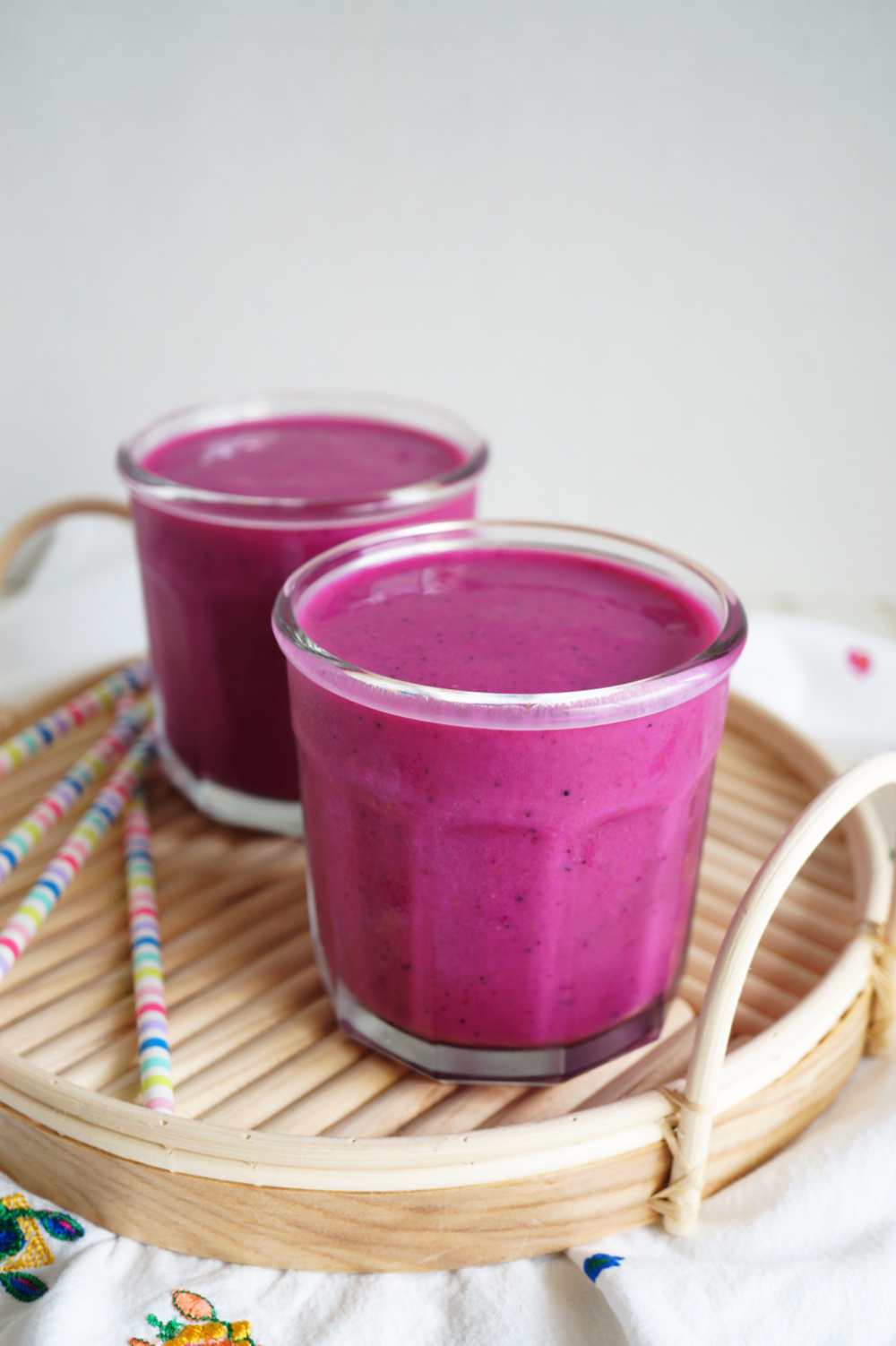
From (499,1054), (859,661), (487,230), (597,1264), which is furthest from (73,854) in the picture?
(487,230)

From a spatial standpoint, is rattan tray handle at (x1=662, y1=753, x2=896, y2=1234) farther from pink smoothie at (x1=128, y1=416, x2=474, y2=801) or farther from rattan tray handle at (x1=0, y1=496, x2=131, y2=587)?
rattan tray handle at (x1=0, y1=496, x2=131, y2=587)

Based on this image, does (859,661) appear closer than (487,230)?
Yes

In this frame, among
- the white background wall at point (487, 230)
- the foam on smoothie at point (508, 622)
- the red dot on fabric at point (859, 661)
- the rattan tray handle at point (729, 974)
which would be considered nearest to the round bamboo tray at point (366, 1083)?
the rattan tray handle at point (729, 974)

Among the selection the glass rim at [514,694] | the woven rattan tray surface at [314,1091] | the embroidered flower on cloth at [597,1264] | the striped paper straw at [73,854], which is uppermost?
the glass rim at [514,694]

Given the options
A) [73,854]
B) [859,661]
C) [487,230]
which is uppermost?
[487,230]

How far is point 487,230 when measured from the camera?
1.48 m

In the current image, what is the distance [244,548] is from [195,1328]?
0.47 metres

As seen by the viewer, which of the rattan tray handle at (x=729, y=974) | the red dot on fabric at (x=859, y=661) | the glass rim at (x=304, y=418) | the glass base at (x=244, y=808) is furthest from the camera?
the red dot on fabric at (x=859, y=661)

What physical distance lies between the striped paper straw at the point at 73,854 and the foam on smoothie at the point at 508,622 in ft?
0.88

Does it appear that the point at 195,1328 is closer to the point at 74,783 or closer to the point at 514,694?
the point at 514,694

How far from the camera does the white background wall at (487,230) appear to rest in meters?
1.37

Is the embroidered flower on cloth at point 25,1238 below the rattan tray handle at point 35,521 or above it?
below

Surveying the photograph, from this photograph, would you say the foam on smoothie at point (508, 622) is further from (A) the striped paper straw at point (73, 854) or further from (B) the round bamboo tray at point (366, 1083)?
(A) the striped paper straw at point (73, 854)

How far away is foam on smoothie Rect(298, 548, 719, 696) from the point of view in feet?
2.06
